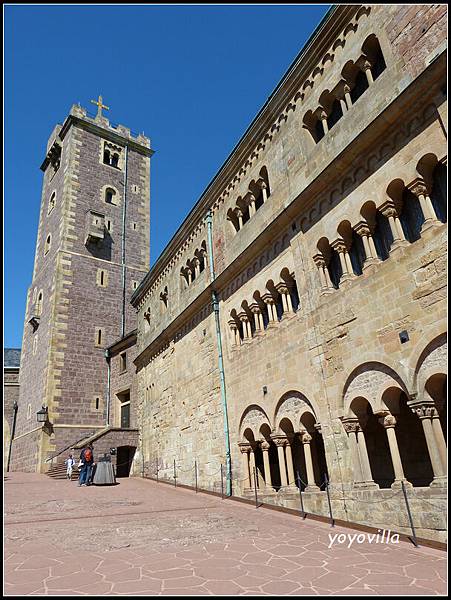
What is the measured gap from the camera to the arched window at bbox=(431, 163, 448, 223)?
8.14m

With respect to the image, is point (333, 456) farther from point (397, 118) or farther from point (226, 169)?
point (226, 169)

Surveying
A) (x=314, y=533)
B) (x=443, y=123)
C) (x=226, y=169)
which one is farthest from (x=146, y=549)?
(x=226, y=169)

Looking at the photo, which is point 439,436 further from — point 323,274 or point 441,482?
point 323,274

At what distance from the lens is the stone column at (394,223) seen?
8.80 metres

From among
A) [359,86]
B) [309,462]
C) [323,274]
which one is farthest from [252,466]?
[359,86]

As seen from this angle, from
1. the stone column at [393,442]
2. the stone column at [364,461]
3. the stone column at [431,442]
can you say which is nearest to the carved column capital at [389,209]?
the stone column at [431,442]

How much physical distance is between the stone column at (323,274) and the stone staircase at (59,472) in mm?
17528

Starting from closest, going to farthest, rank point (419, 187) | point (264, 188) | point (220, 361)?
point (419, 187), point (264, 188), point (220, 361)

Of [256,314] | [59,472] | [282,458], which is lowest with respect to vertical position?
[59,472]

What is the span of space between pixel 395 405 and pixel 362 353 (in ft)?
3.99

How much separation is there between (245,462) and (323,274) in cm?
630

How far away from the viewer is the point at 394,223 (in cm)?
894

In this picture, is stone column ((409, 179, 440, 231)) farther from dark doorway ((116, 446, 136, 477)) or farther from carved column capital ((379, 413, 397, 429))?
dark doorway ((116, 446, 136, 477))

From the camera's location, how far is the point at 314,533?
8258 mm
